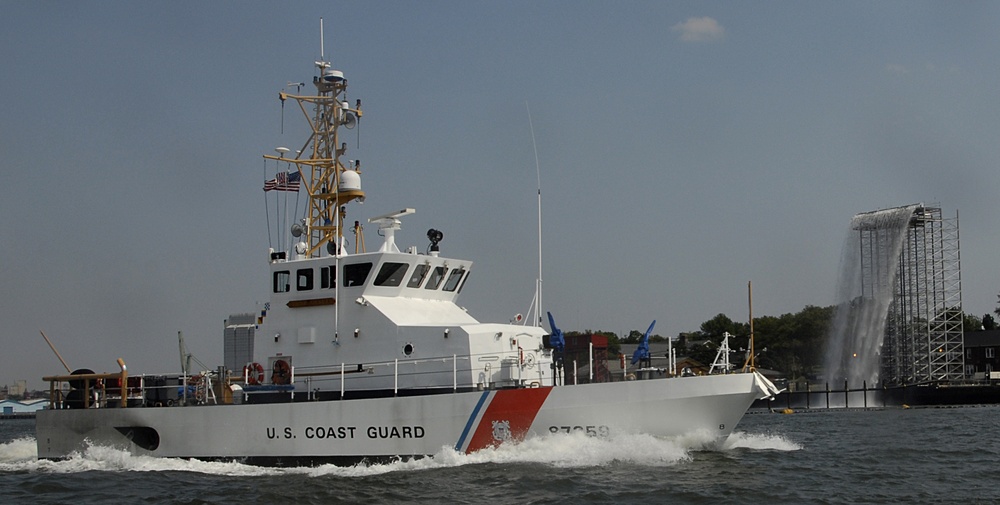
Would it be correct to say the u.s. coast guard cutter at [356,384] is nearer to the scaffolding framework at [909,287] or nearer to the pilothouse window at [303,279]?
the pilothouse window at [303,279]

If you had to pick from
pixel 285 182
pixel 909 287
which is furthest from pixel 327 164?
pixel 909 287

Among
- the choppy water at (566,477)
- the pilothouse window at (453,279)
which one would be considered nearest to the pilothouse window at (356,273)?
the pilothouse window at (453,279)

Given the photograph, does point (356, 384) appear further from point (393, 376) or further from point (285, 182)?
point (285, 182)

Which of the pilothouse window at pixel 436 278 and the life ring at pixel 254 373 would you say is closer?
the life ring at pixel 254 373

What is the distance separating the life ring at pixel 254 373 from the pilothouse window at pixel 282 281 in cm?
155

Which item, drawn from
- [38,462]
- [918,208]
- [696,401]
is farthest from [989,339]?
[38,462]

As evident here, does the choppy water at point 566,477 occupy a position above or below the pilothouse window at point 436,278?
below

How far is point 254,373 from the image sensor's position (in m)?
18.8

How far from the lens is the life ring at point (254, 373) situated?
61.3ft

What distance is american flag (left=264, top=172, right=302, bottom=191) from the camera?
2027 centimetres

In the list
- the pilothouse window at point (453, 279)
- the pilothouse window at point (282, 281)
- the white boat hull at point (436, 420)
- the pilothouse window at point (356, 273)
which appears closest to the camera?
the white boat hull at point (436, 420)

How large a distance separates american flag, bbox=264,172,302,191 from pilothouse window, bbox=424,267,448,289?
143 inches

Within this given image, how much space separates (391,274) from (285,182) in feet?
11.9

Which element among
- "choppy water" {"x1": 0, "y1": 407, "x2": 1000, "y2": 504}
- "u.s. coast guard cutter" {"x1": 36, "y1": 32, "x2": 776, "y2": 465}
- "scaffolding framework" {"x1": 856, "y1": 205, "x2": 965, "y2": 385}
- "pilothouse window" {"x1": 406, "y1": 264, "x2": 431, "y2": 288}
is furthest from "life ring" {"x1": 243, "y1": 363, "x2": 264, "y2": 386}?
"scaffolding framework" {"x1": 856, "y1": 205, "x2": 965, "y2": 385}
